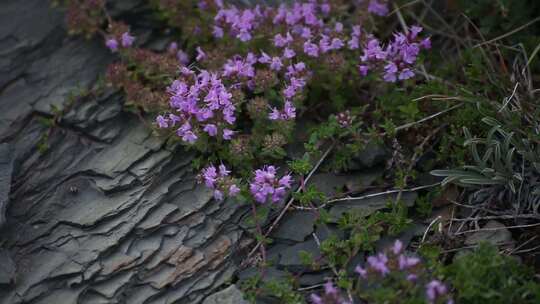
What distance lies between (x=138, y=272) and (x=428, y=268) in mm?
1498

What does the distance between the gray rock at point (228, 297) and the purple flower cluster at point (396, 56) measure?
1528mm

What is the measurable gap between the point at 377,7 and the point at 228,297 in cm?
220

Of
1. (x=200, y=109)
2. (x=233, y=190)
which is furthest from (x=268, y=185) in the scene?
(x=200, y=109)

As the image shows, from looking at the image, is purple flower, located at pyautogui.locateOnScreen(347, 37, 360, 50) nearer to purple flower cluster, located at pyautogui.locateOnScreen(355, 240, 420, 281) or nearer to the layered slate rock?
the layered slate rock

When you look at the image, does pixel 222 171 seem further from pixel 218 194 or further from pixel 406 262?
pixel 406 262

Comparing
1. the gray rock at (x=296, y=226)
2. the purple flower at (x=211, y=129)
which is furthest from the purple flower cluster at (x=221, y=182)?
the gray rock at (x=296, y=226)

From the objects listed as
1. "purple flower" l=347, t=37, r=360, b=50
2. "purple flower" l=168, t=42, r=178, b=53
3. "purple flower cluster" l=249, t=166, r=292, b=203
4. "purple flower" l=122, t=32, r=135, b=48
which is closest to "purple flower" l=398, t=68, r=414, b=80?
"purple flower" l=347, t=37, r=360, b=50

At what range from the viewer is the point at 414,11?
16.7 feet

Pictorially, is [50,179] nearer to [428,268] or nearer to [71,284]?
[71,284]

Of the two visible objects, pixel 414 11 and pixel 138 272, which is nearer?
pixel 138 272

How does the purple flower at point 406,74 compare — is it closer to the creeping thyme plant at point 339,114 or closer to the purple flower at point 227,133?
the creeping thyme plant at point 339,114

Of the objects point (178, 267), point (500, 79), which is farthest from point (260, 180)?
point (500, 79)

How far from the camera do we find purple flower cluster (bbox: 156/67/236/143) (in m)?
3.87

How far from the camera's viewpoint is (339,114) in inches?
163
